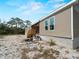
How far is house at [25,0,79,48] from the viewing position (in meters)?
8.72

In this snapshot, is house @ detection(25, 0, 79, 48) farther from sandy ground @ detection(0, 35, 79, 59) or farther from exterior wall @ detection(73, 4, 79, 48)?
sandy ground @ detection(0, 35, 79, 59)

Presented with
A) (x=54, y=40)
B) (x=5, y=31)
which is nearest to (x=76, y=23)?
(x=54, y=40)

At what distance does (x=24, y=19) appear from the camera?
51500 millimetres

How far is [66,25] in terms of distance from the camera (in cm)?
950

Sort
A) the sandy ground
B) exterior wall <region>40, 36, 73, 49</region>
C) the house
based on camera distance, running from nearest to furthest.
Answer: the sandy ground, the house, exterior wall <region>40, 36, 73, 49</region>

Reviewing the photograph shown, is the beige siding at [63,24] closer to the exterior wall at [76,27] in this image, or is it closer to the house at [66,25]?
the house at [66,25]

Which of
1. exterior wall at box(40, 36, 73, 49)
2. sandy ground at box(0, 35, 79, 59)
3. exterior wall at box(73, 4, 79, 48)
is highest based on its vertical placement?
exterior wall at box(73, 4, 79, 48)

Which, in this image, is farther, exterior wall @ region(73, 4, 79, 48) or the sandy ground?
exterior wall @ region(73, 4, 79, 48)

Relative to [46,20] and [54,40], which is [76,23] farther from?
[46,20]

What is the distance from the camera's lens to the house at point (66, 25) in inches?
343

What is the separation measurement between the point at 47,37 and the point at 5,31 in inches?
837

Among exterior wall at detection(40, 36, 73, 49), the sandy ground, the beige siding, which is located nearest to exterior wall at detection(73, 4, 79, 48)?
exterior wall at detection(40, 36, 73, 49)

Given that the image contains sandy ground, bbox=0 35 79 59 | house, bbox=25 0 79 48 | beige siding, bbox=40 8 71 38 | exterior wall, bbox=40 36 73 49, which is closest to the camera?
sandy ground, bbox=0 35 79 59

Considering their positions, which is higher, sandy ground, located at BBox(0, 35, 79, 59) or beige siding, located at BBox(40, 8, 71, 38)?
beige siding, located at BBox(40, 8, 71, 38)
